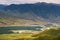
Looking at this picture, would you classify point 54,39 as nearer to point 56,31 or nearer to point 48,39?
point 48,39

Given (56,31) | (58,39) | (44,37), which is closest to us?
(58,39)

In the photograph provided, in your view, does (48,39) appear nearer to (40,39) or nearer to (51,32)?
(40,39)

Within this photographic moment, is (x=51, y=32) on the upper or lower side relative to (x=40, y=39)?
upper

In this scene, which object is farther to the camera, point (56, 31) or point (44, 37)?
point (56, 31)

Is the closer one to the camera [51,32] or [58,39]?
[58,39]

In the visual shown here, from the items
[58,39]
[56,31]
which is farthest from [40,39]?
[56,31]

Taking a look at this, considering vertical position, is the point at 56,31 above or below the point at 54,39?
above

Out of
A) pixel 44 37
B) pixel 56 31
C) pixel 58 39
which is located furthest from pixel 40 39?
pixel 56 31

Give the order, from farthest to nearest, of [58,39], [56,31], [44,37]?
[56,31]
[44,37]
[58,39]
